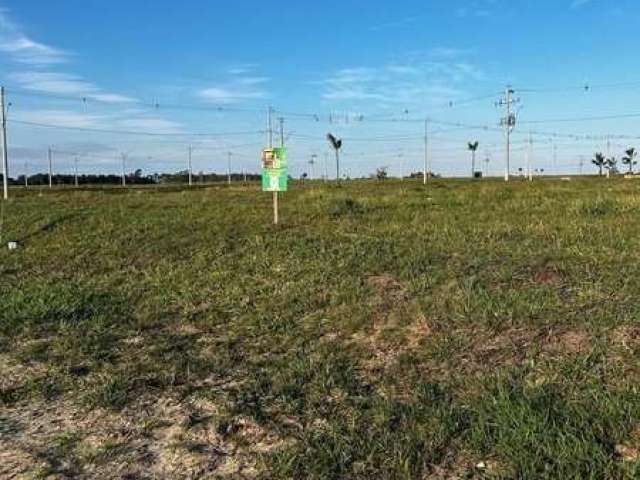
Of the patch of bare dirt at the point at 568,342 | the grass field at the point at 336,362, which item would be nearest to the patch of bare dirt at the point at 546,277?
the grass field at the point at 336,362

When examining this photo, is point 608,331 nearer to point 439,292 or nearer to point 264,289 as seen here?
point 439,292

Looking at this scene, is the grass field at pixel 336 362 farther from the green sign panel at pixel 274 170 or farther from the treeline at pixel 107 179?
the treeline at pixel 107 179

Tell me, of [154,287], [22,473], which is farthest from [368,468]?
[154,287]

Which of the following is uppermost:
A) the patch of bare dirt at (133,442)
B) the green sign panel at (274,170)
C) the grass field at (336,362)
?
the green sign panel at (274,170)

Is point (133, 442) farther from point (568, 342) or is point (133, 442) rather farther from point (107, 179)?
point (107, 179)

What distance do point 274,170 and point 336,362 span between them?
28.8 feet

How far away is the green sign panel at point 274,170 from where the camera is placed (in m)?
13.9

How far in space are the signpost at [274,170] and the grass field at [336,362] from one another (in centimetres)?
307

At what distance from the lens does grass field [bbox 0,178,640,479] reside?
12.8 feet

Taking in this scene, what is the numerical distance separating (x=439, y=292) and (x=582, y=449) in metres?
3.55

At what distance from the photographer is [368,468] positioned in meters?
3.76

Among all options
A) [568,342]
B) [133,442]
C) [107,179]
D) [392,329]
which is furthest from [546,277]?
[107,179]

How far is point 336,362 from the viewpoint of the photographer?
18.3 ft

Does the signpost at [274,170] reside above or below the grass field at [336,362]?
above
